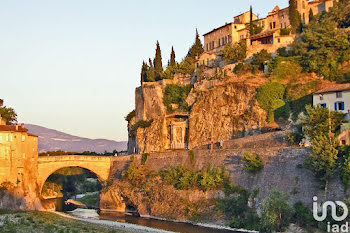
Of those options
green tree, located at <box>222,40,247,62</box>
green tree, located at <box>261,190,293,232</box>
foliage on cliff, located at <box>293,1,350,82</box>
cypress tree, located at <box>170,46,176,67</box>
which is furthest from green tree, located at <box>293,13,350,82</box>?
green tree, located at <box>261,190,293,232</box>

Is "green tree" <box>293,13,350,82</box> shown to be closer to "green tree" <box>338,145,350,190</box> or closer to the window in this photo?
the window

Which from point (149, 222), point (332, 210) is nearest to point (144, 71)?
point (149, 222)

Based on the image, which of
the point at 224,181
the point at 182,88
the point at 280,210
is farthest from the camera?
the point at 182,88

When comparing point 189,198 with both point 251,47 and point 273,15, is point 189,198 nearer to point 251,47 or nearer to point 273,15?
point 251,47

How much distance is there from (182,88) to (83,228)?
42.4 metres

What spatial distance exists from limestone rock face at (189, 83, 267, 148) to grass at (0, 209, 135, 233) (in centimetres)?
2648

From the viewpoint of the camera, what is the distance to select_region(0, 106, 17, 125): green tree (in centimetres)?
8300

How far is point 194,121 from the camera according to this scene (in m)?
76.6

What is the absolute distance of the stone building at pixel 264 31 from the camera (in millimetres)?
80694

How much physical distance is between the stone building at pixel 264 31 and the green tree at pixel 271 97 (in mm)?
11044

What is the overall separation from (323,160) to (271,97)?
2625 cm

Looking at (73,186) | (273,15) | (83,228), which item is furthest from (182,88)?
(83,228)

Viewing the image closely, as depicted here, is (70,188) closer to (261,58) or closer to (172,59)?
(172,59)

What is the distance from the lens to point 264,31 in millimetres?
89438
